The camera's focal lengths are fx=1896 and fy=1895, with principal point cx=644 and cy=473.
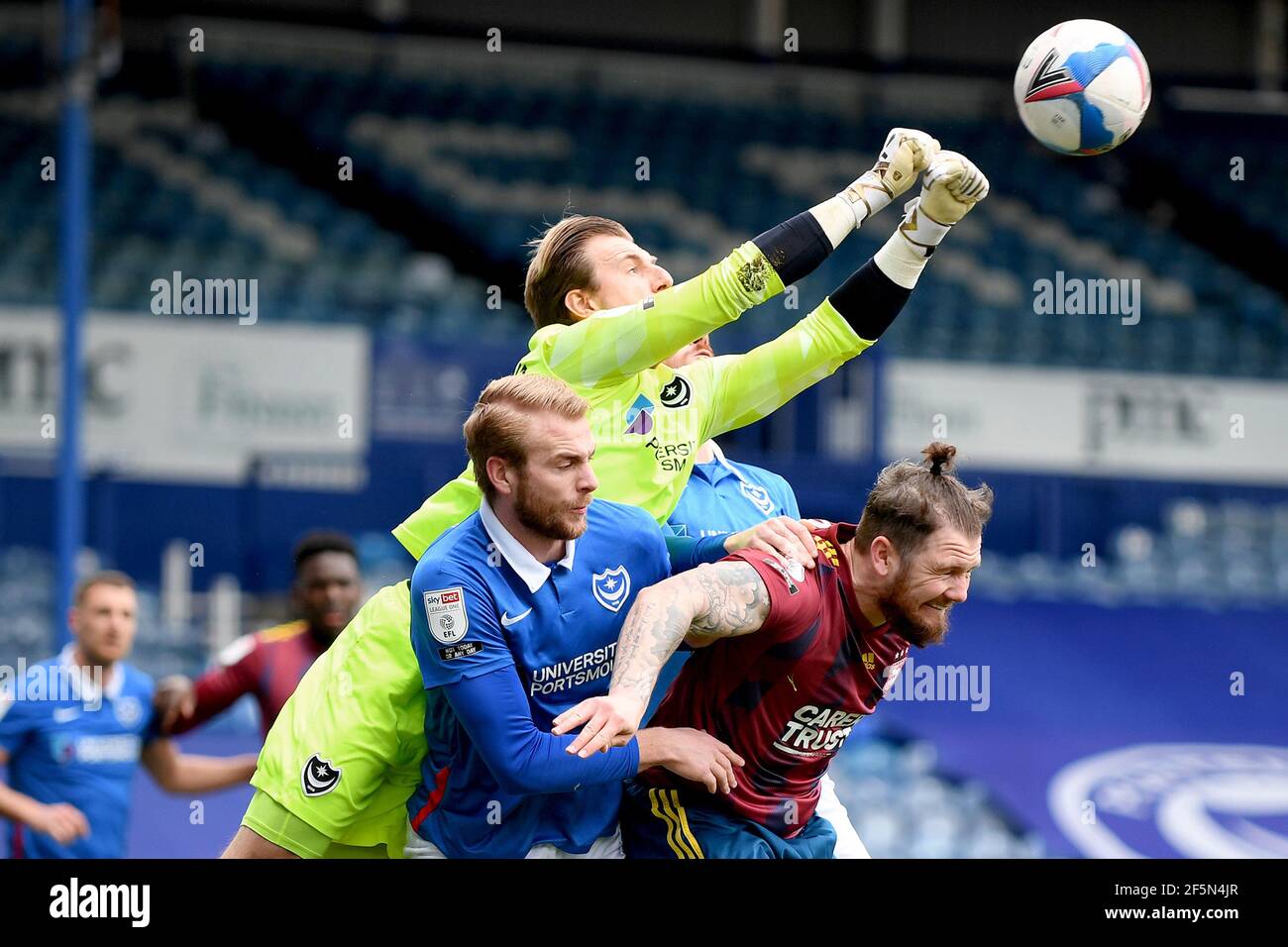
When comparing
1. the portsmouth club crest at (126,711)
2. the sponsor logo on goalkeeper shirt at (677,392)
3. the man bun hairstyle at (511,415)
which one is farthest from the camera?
the portsmouth club crest at (126,711)

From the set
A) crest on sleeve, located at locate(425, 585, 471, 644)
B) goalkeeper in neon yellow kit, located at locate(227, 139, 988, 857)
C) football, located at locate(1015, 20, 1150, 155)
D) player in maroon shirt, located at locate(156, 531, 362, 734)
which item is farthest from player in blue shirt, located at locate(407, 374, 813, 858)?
player in maroon shirt, located at locate(156, 531, 362, 734)

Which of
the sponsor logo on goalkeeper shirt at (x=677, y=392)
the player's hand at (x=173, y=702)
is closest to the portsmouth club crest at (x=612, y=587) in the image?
the sponsor logo on goalkeeper shirt at (x=677, y=392)

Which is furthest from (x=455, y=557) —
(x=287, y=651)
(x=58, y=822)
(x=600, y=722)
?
(x=287, y=651)

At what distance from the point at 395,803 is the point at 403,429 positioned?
718 cm

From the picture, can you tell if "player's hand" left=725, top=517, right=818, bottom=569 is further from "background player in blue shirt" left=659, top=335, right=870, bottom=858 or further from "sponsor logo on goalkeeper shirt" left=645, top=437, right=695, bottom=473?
"sponsor logo on goalkeeper shirt" left=645, top=437, right=695, bottom=473

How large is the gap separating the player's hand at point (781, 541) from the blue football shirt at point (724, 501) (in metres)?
0.41

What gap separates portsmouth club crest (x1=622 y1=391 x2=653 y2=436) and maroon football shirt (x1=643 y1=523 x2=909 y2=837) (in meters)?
0.60

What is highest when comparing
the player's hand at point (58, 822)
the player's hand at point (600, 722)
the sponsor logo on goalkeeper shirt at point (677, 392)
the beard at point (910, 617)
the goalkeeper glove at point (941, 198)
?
the goalkeeper glove at point (941, 198)

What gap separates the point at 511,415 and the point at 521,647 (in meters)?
0.56

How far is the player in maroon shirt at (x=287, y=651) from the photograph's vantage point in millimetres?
8492

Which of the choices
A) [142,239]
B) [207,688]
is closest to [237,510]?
[207,688]

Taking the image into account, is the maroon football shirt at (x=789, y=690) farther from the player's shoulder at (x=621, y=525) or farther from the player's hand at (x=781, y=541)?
the player's shoulder at (x=621, y=525)

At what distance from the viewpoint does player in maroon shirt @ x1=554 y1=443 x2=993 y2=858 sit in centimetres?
460
